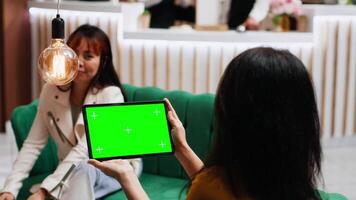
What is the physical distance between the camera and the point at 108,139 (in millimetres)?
2195

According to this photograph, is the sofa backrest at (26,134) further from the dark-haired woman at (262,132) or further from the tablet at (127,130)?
the dark-haired woman at (262,132)

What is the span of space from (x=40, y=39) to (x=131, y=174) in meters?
4.24

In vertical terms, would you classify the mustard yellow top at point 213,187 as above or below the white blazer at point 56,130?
above

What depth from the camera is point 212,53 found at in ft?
17.8

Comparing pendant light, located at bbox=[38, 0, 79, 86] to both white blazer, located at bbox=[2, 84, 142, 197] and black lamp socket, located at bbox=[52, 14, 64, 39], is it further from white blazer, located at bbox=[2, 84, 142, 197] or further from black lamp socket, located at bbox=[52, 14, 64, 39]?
white blazer, located at bbox=[2, 84, 142, 197]

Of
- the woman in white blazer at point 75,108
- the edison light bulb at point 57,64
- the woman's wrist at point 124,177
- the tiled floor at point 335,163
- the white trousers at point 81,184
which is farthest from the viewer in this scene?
the tiled floor at point 335,163

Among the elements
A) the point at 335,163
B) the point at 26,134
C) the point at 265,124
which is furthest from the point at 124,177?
the point at 335,163

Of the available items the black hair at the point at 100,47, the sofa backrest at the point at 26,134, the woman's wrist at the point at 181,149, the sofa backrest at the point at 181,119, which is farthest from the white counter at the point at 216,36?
the woman's wrist at the point at 181,149

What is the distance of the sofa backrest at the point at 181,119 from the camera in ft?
11.1

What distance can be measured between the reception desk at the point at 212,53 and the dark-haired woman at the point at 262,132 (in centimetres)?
378

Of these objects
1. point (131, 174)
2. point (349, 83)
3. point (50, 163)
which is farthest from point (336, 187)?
point (131, 174)

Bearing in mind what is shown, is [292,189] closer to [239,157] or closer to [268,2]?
[239,157]

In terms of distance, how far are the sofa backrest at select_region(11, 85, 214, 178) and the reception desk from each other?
180cm

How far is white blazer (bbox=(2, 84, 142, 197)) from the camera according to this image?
3162mm
